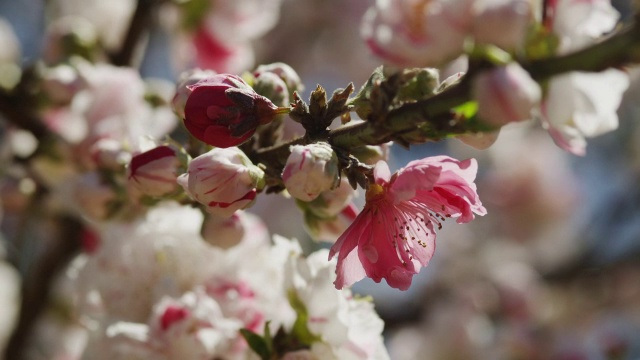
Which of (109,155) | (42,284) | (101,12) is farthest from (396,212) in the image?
(101,12)

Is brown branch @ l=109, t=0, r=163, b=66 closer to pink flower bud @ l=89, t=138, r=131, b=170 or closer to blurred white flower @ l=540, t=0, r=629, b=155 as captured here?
pink flower bud @ l=89, t=138, r=131, b=170

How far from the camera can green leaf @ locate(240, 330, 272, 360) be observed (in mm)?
999

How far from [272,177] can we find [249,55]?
4.07 ft

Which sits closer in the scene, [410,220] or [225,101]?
[225,101]

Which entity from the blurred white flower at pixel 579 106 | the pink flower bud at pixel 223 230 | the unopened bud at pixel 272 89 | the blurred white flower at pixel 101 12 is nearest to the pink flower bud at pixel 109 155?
the pink flower bud at pixel 223 230

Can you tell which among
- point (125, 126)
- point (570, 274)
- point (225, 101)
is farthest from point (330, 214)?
point (570, 274)

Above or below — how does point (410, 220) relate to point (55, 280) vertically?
above

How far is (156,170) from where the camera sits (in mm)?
906

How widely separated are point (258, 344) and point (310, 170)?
1.18 feet

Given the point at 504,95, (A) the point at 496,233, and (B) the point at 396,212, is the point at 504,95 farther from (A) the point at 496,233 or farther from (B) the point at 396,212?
(A) the point at 496,233

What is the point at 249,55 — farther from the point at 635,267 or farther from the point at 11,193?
the point at 635,267

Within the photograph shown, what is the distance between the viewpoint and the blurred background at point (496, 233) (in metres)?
2.42

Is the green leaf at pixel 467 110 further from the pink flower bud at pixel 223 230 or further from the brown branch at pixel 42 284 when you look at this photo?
the brown branch at pixel 42 284

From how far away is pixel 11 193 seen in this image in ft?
5.24
